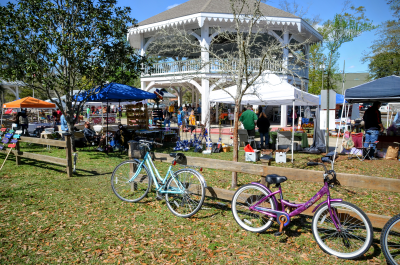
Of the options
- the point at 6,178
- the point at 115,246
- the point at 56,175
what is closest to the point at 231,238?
the point at 115,246

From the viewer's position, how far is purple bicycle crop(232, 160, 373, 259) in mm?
3348

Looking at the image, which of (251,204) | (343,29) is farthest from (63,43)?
(343,29)

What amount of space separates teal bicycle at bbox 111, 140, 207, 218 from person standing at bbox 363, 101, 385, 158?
24.9 feet

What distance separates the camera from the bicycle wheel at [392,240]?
3018 mm

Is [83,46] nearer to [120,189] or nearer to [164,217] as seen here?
[120,189]

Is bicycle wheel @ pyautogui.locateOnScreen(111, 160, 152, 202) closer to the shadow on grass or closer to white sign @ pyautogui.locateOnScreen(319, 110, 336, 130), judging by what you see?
the shadow on grass

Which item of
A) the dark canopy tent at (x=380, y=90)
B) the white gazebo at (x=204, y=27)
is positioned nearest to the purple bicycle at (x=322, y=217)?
the dark canopy tent at (x=380, y=90)

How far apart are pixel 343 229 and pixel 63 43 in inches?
367

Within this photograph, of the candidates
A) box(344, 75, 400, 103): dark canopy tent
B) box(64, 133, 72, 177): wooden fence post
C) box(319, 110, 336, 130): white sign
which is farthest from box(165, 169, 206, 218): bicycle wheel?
box(344, 75, 400, 103): dark canopy tent

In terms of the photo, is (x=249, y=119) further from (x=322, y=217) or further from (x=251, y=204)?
(x=322, y=217)

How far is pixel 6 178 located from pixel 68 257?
481 cm

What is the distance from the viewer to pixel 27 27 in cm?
890

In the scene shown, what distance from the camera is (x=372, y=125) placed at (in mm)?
9586

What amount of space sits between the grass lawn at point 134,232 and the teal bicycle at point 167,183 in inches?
7.4
